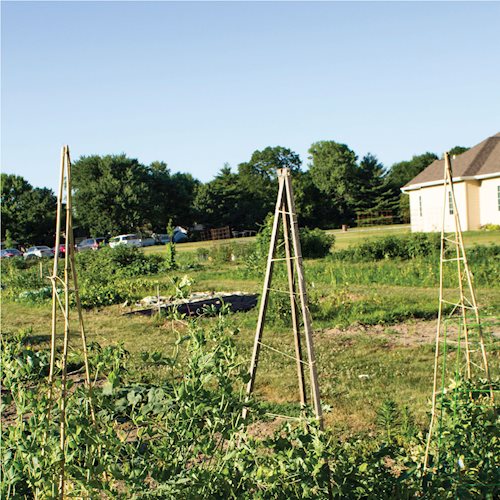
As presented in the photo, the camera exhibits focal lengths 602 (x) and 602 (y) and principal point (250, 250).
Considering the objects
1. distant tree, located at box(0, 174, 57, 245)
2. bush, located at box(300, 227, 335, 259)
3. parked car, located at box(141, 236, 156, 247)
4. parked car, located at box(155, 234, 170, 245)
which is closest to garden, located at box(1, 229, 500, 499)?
bush, located at box(300, 227, 335, 259)

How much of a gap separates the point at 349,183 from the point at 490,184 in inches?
1338

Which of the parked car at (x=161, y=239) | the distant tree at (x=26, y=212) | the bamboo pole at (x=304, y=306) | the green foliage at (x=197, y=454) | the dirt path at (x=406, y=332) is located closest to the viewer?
the green foliage at (x=197, y=454)

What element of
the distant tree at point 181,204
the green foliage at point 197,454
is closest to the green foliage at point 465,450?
the green foliage at point 197,454

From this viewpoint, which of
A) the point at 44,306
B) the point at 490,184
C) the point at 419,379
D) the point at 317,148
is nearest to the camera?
the point at 419,379

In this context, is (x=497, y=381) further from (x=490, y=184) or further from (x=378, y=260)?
(x=490, y=184)

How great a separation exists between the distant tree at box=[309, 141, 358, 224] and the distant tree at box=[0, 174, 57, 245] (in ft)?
82.2

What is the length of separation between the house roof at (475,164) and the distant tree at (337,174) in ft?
87.0

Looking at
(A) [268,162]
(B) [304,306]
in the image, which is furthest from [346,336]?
(A) [268,162]

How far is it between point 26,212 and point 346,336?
147 feet

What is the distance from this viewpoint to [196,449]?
2.47 metres

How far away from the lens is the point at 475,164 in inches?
1054

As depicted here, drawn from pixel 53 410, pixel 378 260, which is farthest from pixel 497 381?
pixel 378 260

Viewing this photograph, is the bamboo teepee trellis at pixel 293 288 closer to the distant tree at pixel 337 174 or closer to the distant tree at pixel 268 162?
the distant tree at pixel 337 174

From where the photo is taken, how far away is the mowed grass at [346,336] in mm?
5625
